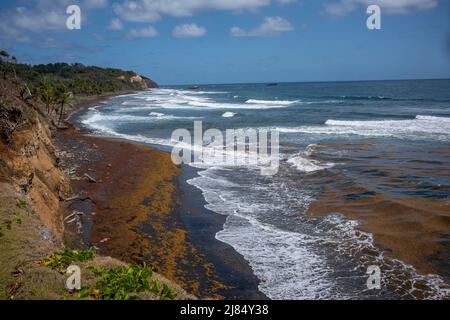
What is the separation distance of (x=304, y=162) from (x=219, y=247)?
12.5m

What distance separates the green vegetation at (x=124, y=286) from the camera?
647 centimetres

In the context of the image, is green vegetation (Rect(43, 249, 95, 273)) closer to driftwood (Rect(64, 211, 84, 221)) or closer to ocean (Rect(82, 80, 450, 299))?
ocean (Rect(82, 80, 450, 299))

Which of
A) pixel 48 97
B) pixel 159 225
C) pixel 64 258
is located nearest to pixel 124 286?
pixel 64 258

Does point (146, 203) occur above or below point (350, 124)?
below

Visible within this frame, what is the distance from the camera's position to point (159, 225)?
14000 millimetres

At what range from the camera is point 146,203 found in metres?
16.2

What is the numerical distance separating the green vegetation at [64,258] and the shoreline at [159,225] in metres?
2.90

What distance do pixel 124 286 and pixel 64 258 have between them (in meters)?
1.76

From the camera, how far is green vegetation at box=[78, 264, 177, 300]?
21.2ft

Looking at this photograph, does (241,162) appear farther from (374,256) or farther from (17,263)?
(17,263)

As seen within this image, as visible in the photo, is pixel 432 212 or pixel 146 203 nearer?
pixel 432 212

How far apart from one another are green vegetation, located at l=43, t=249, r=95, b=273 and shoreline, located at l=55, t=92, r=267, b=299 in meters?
2.90

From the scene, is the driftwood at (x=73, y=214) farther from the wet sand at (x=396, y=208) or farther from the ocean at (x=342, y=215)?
the wet sand at (x=396, y=208)

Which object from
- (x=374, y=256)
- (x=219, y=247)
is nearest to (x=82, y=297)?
(x=219, y=247)
